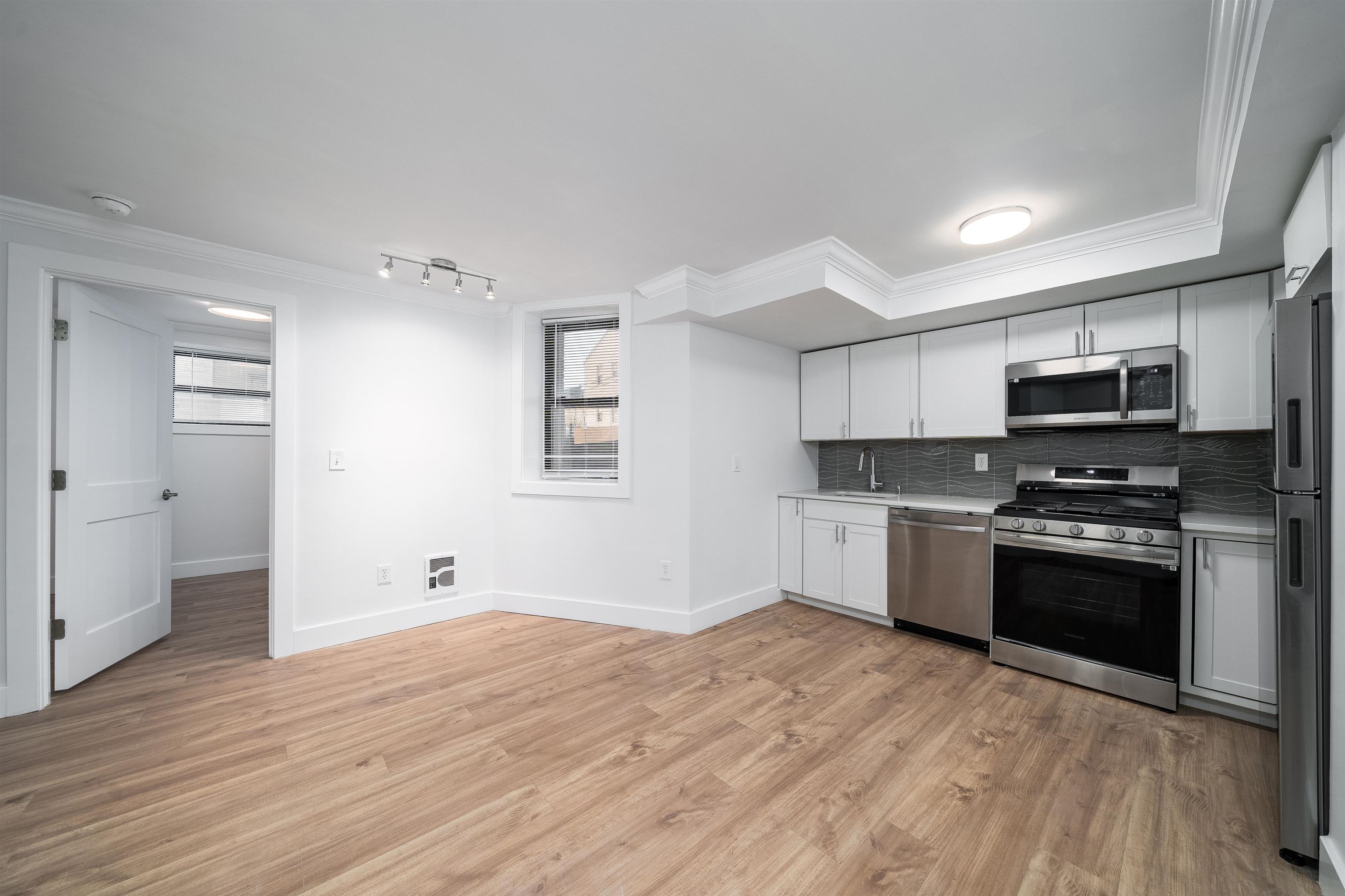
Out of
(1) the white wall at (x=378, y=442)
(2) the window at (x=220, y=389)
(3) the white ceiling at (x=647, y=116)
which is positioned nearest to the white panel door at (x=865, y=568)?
(3) the white ceiling at (x=647, y=116)

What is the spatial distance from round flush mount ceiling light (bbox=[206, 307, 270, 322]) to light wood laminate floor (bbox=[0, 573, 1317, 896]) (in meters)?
2.56

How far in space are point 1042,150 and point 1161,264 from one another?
45.3 inches

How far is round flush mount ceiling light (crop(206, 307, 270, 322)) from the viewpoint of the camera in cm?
398

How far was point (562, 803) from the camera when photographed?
184 cm

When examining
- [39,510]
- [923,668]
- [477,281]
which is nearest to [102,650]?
[39,510]

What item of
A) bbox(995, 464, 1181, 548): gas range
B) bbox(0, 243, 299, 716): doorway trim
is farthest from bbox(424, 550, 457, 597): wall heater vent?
bbox(995, 464, 1181, 548): gas range

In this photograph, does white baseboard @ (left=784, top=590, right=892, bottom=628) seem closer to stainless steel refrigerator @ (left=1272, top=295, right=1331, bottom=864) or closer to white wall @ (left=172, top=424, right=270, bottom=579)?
stainless steel refrigerator @ (left=1272, top=295, right=1331, bottom=864)

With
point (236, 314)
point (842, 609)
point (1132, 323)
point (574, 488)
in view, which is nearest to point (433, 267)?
point (574, 488)

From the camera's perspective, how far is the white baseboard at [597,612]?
358cm

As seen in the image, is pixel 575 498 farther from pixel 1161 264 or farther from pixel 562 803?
pixel 1161 264

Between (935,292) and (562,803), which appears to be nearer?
(562,803)

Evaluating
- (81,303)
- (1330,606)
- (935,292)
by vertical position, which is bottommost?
(1330,606)

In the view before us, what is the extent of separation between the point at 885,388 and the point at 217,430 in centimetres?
645

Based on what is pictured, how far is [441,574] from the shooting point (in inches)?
150
